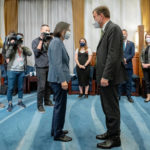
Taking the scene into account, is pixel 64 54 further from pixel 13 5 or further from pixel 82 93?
pixel 13 5

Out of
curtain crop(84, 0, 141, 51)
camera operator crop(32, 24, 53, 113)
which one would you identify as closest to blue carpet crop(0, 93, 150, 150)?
camera operator crop(32, 24, 53, 113)

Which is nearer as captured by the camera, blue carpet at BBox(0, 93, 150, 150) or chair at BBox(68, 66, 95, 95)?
blue carpet at BBox(0, 93, 150, 150)

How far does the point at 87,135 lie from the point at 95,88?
254 centimetres

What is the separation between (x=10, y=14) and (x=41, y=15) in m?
0.98

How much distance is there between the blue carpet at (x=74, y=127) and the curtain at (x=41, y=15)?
292 cm

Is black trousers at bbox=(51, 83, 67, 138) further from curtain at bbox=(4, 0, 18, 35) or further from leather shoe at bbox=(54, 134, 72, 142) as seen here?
curtain at bbox=(4, 0, 18, 35)

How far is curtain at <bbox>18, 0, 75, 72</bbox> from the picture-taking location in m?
5.77

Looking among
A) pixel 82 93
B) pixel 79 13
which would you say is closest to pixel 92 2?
pixel 79 13

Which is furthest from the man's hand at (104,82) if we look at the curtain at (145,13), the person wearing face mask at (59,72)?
the curtain at (145,13)

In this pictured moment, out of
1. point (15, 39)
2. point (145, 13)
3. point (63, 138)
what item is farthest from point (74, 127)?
point (145, 13)

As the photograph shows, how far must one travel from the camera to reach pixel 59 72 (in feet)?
5.79

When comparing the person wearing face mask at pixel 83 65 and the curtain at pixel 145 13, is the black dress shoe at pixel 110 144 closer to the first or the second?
the person wearing face mask at pixel 83 65

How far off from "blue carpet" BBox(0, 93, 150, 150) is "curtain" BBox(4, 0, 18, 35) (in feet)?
10.6

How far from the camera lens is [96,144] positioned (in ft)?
6.06
